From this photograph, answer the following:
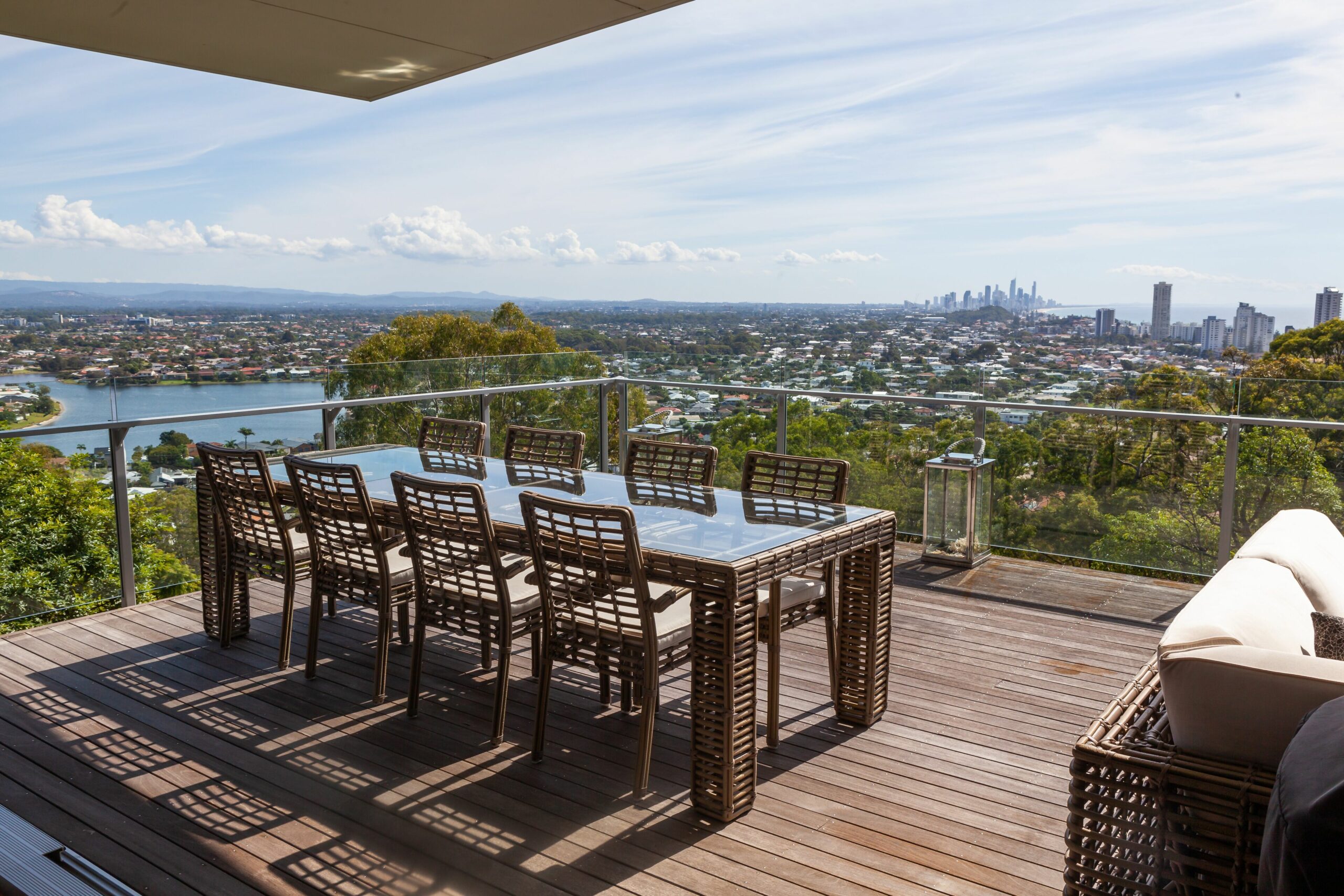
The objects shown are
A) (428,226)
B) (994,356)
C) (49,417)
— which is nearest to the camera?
(49,417)

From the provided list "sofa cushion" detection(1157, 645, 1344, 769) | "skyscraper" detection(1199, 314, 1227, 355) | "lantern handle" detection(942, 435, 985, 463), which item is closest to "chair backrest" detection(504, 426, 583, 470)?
"lantern handle" detection(942, 435, 985, 463)

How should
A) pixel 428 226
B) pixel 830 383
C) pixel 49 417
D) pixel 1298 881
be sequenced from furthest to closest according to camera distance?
1. pixel 428 226
2. pixel 830 383
3. pixel 49 417
4. pixel 1298 881

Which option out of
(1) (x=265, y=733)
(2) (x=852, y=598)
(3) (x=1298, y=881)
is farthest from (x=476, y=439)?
(3) (x=1298, y=881)

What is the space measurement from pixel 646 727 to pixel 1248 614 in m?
1.74

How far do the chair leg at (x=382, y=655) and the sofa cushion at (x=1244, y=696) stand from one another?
2880mm

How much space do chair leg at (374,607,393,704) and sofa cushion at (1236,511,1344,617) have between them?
10.1ft

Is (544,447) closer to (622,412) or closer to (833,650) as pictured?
(833,650)

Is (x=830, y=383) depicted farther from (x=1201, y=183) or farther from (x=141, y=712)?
(x=1201, y=183)

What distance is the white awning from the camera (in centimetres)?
320

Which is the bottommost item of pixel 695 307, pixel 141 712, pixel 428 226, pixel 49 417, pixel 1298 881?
pixel 141 712

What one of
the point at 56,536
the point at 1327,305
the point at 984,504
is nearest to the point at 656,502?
the point at 984,504

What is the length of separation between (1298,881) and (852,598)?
7.28 ft

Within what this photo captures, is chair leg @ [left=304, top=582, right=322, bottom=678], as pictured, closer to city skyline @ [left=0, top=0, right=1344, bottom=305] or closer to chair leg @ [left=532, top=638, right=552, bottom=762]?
chair leg @ [left=532, top=638, right=552, bottom=762]

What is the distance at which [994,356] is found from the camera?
6.32 meters
